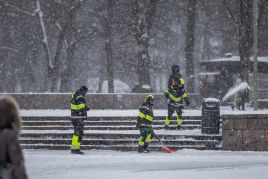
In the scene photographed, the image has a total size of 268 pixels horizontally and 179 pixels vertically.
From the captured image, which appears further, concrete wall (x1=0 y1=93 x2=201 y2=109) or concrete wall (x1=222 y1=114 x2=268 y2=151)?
concrete wall (x1=0 y1=93 x2=201 y2=109)

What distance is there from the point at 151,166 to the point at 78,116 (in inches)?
155

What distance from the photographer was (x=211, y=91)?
29.2 meters

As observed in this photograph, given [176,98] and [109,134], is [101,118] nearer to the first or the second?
[109,134]

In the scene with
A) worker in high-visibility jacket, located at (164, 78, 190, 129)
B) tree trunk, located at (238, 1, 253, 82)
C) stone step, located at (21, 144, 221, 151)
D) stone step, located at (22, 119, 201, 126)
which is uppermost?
tree trunk, located at (238, 1, 253, 82)

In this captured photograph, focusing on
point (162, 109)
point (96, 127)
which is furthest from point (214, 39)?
point (96, 127)

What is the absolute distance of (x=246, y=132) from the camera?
15805 mm

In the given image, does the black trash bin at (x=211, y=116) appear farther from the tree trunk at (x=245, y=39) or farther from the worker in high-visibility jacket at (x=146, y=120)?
the tree trunk at (x=245, y=39)

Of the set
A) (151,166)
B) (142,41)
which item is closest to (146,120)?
(151,166)

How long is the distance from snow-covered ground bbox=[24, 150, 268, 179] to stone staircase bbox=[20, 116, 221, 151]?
2.23m

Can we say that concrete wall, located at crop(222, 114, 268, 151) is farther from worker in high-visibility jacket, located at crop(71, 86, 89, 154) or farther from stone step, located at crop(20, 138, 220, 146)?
worker in high-visibility jacket, located at crop(71, 86, 89, 154)

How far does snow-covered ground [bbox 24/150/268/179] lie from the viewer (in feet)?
36.4

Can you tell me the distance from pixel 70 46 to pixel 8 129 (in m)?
28.2

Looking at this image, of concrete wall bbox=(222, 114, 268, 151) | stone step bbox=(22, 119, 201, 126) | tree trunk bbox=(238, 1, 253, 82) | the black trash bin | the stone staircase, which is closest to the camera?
concrete wall bbox=(222, 114, 268, 151)

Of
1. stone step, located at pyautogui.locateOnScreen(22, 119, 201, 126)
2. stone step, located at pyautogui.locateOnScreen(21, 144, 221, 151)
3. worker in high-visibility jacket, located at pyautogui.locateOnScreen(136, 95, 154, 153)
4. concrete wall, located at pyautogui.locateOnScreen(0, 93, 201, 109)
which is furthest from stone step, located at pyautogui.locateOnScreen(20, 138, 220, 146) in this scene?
concrete wall, located at pyautogui.locateOnScreen(0, 93, 201, 109)
